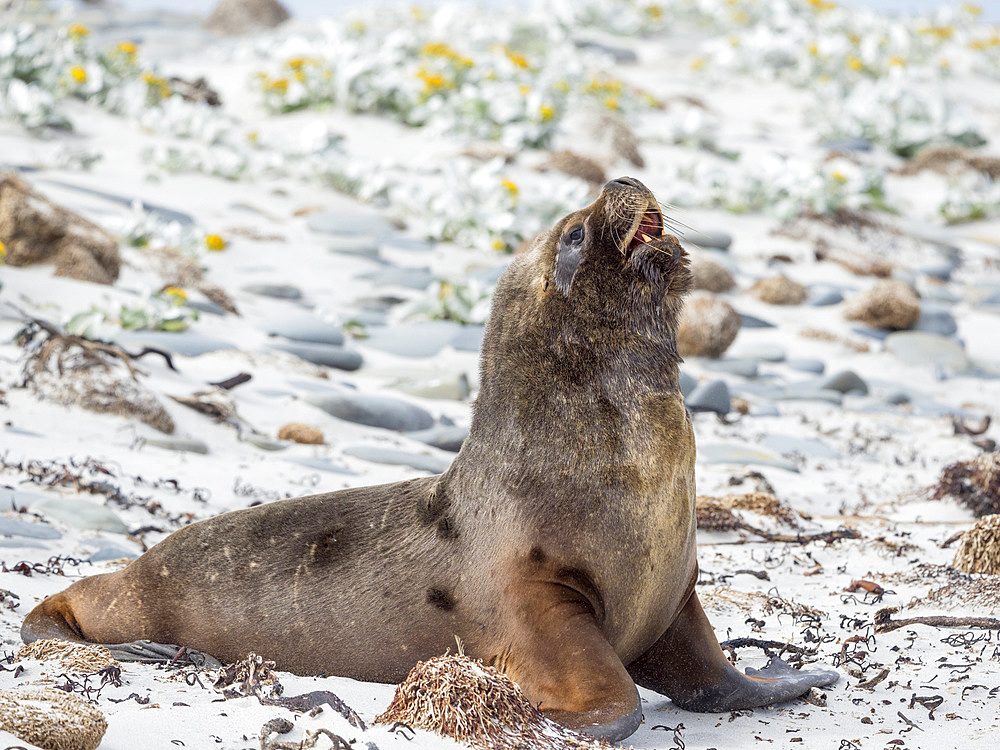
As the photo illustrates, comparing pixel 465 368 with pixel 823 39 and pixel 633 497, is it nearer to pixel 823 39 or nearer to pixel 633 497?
pixel 633 497

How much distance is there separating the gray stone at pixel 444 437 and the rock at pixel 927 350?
481 cm

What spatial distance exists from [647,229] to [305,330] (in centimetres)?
500

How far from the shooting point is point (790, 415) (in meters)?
8.16

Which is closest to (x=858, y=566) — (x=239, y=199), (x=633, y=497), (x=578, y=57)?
Result: (x=633, y=497)

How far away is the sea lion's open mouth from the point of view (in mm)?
3281

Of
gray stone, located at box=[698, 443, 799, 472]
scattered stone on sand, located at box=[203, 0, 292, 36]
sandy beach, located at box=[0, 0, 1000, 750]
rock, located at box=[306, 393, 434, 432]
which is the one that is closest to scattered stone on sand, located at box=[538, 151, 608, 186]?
sandy beach, located at box=[0, 0, 1000, 750]

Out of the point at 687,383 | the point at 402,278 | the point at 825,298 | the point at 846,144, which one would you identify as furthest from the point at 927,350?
the point at 846,144

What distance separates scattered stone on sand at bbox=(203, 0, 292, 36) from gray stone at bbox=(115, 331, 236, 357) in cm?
2068

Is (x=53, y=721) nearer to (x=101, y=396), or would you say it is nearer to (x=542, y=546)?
(x=542, y=546)

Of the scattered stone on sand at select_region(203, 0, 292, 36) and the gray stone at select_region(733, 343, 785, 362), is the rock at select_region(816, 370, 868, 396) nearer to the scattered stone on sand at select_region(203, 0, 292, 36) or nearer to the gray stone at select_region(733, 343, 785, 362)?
the gray stone at select_region(733, 343, 785, 362)

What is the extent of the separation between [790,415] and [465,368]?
2290mm

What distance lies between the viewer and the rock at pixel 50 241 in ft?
26.0

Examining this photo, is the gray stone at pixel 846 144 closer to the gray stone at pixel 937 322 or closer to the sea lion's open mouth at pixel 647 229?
→ the gray stone at pixel 937 322

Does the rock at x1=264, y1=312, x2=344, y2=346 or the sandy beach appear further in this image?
the rock at x1=264, y1=312, x2=344, y2=346
